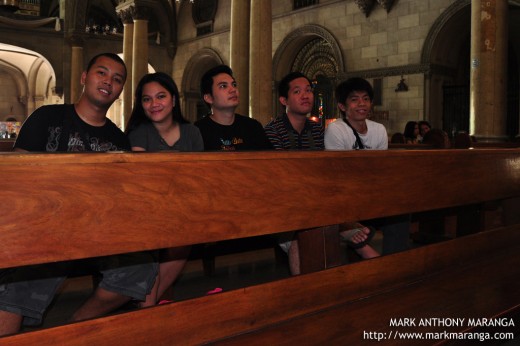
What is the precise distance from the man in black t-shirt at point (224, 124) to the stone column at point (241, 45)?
778 centimetres

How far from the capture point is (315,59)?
57.1 feet

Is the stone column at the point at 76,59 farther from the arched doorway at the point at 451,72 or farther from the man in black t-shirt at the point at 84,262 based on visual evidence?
the man in black t-shirt at the point at 84,262

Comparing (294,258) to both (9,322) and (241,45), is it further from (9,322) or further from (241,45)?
(241,45)

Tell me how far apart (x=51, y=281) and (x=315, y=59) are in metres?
16.2

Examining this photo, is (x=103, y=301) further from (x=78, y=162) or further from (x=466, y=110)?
(x=466, y=110)

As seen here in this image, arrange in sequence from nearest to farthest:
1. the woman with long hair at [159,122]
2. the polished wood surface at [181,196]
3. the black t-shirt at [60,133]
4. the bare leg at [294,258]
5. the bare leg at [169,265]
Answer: the polished wood surface at [181,196], the black t-shirt at [60,133], the bare leg at [169,265], the bare leg at [294,258], the woman with long hair at [159,122]

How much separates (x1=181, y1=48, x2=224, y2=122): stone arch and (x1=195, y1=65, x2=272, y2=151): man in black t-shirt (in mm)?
18223

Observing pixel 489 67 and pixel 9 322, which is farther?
pixel 489 67

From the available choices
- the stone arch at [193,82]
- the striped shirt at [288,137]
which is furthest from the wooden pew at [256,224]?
the stone arch at [193,82]

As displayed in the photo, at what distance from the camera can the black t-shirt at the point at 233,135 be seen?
151 inches

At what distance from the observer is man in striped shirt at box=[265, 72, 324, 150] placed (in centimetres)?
403

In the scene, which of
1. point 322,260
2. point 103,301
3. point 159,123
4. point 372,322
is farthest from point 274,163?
point 159,123

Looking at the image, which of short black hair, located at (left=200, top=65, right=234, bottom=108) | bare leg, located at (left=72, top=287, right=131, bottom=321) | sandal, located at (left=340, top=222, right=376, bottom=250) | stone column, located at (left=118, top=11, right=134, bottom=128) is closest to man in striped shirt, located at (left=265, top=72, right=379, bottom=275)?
short black hair, located at (left=200, top=65, right=234, bottom=108)

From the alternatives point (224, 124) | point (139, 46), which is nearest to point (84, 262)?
point (224, 124)
